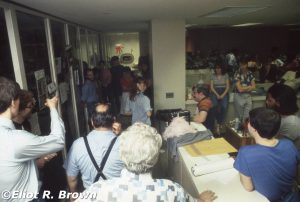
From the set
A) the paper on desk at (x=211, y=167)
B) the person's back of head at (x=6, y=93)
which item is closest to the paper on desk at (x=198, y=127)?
the paper on desk at (x=211, y=167)

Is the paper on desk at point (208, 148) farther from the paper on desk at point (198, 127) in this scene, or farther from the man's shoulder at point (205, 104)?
the man's shoulder at point (205, 104)

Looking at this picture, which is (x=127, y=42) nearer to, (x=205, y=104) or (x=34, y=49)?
(x=34, y=49)

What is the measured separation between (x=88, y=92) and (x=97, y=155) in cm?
297

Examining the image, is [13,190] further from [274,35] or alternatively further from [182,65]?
[274,35]

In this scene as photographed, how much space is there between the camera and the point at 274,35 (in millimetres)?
9836

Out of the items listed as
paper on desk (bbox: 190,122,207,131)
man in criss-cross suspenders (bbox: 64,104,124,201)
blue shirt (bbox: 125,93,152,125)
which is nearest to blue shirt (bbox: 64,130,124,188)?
man in criss-cross suspenders (bbox: 64,104,124,201)

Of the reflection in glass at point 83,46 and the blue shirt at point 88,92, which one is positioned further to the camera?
the reflection in glass at point 83,46

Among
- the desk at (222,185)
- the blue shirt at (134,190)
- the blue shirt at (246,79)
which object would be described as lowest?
the desk at (222,185)

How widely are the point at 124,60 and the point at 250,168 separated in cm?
860

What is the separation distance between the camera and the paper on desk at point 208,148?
215 cm

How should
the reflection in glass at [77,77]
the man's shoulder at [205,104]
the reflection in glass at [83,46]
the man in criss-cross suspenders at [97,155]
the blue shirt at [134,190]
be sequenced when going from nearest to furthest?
the blue shirt at [134,190]
the man in criss-cross suspenders at [97,155]
the man's shoulder at [205,104]
the reflection in glass at [77,77]
the reflection in glass at [83,46]

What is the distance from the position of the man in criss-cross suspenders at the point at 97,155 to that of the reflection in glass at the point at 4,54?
106cm

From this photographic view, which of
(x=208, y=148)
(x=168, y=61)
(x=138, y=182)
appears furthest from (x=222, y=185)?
(x=168, y=61)

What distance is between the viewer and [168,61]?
4.34 m
